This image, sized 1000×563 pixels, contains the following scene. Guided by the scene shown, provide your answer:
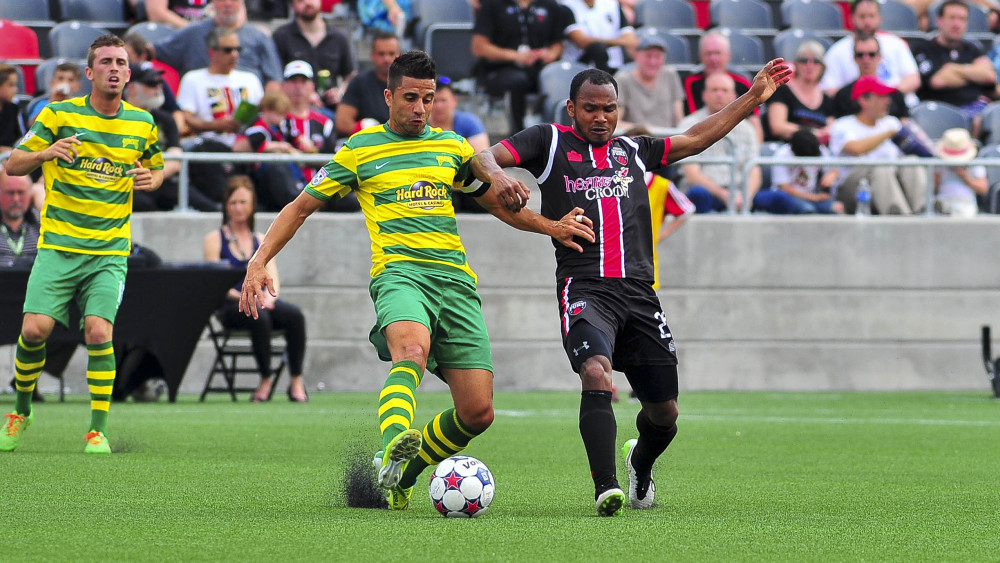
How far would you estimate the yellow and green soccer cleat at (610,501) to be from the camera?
598cm

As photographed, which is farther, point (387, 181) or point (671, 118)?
point (671, 118)

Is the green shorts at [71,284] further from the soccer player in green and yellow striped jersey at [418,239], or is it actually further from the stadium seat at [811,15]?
the stadium seat at [811,15]

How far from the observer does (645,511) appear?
21.2 ft

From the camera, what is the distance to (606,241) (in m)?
6.57

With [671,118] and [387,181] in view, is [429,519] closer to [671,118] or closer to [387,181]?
[387,181]

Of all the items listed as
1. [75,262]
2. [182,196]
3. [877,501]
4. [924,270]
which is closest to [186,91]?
[182,196]

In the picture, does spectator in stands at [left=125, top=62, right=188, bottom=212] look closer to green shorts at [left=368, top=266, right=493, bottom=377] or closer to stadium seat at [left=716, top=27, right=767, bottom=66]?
stadium seat at [left=716, top=27, right=767, bottom=66]

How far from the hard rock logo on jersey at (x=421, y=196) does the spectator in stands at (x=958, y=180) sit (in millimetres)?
11047

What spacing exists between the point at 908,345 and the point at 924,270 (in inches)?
33.9

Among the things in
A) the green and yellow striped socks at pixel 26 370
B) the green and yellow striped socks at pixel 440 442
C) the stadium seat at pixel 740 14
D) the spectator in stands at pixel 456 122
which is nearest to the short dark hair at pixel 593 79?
the green and yellow striped socks at pixel 440 442

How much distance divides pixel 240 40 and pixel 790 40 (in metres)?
7.04

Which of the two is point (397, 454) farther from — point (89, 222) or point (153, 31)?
point (153, 31)

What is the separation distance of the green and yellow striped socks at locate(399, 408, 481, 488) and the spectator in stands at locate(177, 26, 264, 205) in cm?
893

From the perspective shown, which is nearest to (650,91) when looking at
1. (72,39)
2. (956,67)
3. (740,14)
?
(740,14)
